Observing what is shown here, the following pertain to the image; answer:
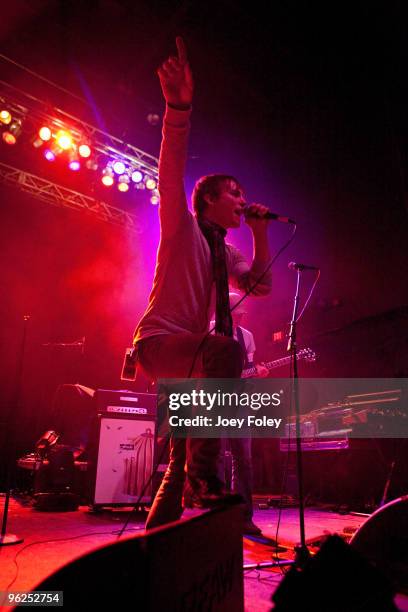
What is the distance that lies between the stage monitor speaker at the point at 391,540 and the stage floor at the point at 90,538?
13.9 inches

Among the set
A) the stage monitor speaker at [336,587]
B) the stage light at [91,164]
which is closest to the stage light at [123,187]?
the stage light at [91,164]

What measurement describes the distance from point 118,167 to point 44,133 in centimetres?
133

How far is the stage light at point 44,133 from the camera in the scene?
21.7 feet

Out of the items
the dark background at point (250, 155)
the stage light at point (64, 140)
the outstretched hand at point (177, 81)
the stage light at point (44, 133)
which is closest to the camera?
→ the outstretched hand at point (177, 81)

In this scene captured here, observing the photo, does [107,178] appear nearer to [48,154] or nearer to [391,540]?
[48,154]

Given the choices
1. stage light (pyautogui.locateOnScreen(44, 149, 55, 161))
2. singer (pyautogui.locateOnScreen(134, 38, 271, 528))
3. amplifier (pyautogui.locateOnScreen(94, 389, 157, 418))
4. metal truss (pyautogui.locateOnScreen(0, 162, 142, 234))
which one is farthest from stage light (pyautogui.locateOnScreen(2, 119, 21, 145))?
singer (pyautogui.locateOnScreen(134, 38, 271, 528))

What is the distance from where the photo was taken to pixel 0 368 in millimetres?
7570

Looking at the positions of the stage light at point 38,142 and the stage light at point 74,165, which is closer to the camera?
the stage light at point 38,142

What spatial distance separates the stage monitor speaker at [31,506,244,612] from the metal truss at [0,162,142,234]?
7.61 metres

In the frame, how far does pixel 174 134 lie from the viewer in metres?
2.08

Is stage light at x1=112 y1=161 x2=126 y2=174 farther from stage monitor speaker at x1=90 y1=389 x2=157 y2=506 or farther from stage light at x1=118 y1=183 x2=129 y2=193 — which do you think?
stage monitor speaker at x1=90 y1=389 x2=157 y2=506

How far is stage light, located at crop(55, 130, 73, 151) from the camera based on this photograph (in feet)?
22.1

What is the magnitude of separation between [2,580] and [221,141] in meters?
7.35

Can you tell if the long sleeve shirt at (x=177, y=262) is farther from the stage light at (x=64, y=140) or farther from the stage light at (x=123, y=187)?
the stage light at (x=123, y=187)
